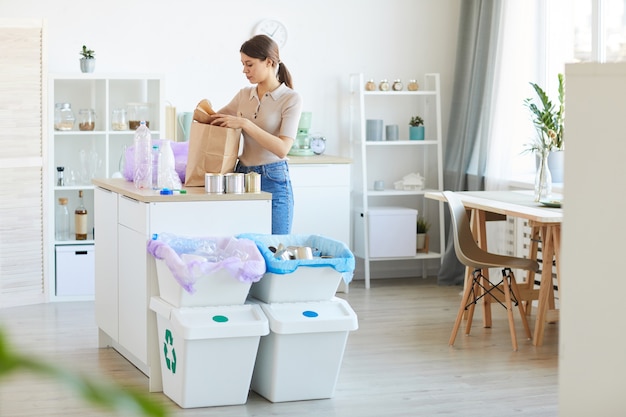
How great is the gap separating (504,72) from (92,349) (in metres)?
3.22

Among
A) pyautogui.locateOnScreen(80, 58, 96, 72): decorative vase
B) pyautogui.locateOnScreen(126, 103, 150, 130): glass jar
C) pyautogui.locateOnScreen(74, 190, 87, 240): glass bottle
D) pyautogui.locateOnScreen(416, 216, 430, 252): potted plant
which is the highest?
pyautogui.locateOnScreen(80, 58, 96, 72): decorative vase

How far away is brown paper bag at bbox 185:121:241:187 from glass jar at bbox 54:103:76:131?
84.4 inches

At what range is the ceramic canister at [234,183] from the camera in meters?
3.56

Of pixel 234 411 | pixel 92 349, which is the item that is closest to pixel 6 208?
pixel 92 349

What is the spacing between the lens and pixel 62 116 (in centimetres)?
564

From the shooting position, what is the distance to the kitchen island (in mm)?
3463

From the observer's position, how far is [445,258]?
6.24 m

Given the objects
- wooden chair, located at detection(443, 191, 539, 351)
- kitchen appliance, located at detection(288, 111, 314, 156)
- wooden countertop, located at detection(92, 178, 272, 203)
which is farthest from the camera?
kitchen appliance, located at detection(288, 111, 314, 156)

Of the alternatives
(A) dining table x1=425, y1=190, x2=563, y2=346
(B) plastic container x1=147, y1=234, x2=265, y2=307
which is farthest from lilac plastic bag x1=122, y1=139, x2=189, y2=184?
(A) dining table x1=425, y1=190, x2=563, y2=346

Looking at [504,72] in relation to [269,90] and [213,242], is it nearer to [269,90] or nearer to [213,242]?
[269,90]

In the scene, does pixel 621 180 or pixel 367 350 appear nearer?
pixel 621 180

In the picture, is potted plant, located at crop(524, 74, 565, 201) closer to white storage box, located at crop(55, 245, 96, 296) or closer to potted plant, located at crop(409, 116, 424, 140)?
potted plant, located at crop(409, 116, 424, 140)

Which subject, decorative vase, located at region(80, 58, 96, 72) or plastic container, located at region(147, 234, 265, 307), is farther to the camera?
decorative vase, located at region(80, 58, 96, 72)

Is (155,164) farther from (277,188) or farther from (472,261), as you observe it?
(472,261)
